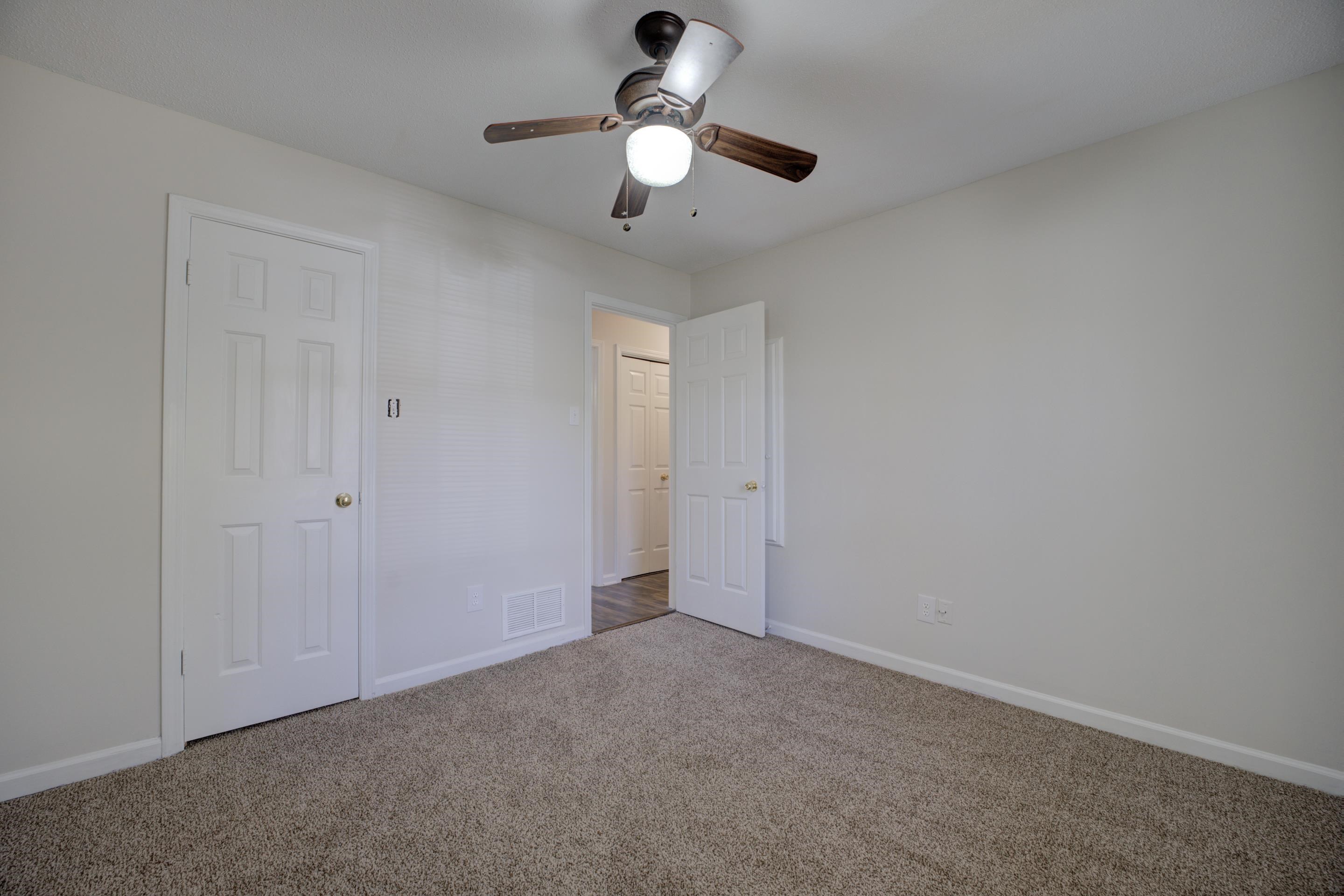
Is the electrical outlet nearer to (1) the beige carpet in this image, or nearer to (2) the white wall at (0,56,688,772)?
(1) the beige carpet

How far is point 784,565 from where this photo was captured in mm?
3465

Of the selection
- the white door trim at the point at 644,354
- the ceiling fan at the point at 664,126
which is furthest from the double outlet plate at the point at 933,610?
the white door trim at the point at 644,354

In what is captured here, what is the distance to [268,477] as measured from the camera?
2.32 m

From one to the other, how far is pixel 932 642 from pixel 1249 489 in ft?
4.52

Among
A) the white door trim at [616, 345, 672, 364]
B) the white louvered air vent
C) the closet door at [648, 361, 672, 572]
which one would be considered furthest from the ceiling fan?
the closet door at [648, 361, 672, 572]

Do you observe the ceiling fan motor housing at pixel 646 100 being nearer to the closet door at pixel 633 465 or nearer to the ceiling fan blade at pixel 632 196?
the ceiling fan blade at pixel 632 196

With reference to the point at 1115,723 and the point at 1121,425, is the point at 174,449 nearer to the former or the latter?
the point at 1121,425

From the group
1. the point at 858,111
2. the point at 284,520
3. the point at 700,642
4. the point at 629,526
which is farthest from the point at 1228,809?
the point at 629,526

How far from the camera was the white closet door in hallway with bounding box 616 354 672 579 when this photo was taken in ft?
16.3

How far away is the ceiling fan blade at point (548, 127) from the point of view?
5.30 ft

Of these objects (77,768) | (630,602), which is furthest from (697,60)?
(630,602)

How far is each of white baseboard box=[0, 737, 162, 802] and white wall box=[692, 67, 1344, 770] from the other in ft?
10.0

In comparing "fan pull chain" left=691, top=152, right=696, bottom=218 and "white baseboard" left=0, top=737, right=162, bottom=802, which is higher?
"fan pull chain" left=691, top=152, right=696, bottom=218

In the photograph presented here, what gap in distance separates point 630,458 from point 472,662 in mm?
2475
